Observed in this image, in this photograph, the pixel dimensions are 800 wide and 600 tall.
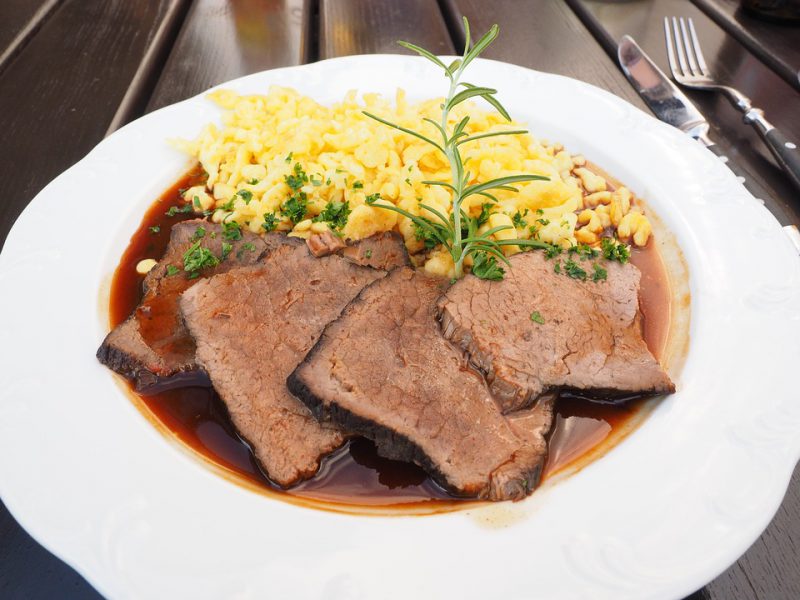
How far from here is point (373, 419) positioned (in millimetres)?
2076

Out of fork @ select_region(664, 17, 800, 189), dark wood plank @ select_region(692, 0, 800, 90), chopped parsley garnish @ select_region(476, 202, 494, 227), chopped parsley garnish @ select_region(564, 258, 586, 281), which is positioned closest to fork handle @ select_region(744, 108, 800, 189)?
fork @ select_region(664, 17, 800, 189)

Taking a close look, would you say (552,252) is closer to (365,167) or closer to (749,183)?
(365,167)

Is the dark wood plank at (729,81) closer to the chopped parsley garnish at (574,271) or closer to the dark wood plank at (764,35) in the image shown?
the dark wood plank at (764,35)

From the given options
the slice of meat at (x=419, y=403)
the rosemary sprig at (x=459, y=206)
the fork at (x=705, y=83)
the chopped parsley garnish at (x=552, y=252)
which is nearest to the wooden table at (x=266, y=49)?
the fork at (x=705, y=83)

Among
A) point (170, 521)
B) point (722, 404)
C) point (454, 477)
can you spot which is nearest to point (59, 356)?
point (170, 521)

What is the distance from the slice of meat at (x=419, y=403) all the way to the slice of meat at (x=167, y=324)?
1.94 feet

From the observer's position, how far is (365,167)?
2992 mm

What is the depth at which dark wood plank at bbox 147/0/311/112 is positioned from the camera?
4148mm

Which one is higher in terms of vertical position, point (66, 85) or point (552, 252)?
point (552, 252)

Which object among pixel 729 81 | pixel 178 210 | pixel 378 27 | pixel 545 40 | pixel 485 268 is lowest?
pixel 178 210

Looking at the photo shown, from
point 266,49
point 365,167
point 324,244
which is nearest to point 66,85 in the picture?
point 266,49

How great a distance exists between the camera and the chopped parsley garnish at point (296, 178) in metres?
2.95

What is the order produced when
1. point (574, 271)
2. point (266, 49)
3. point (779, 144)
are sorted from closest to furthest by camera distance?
1. point (574, 271)
2. point (779, 144)
3. point (266, 49)

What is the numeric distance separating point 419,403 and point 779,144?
111 inches
